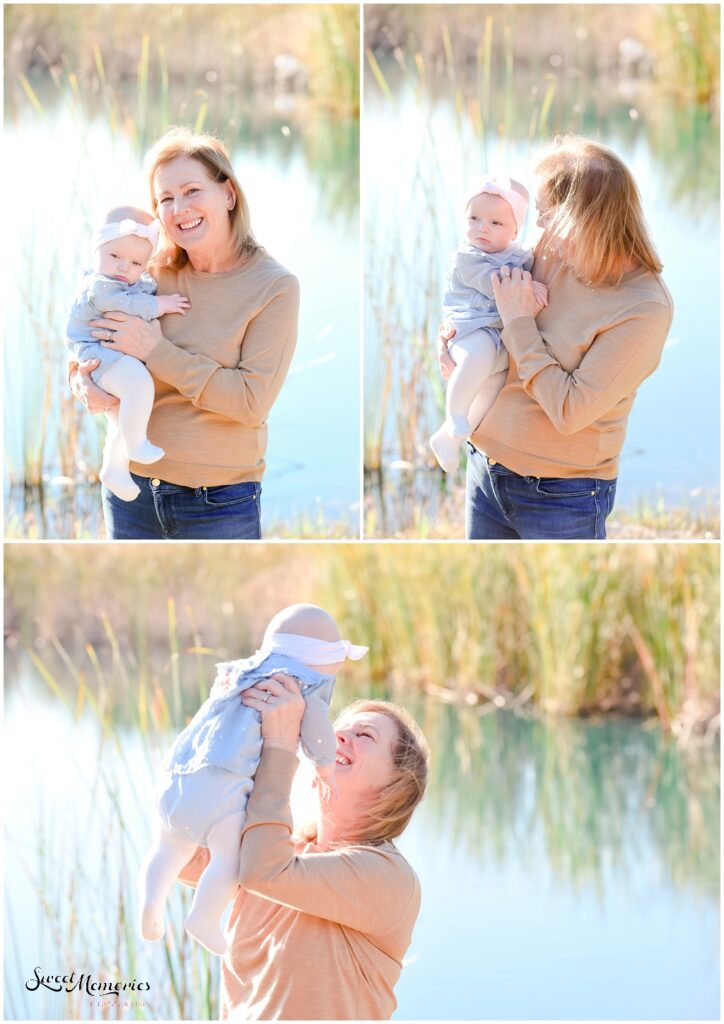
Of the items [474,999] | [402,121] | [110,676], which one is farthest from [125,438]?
[110,676]

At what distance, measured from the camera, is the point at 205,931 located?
2.18 metres

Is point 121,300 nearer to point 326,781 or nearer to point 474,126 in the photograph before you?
point 326,781

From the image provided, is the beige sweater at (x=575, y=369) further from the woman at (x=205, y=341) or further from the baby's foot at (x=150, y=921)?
the baby's foot at (x=150, y=921)

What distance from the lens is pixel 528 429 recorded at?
274 cm

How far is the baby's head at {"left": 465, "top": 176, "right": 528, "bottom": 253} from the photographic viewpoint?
8.93ft

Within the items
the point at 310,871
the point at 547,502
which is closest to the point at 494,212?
the point at 547,502

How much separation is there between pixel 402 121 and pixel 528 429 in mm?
3056

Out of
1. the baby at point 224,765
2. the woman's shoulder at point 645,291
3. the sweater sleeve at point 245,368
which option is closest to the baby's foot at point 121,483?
the sweater sleeve at point 245,368

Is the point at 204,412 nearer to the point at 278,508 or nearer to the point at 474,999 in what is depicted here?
the point at 278,508

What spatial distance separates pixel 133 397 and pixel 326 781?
0.89m

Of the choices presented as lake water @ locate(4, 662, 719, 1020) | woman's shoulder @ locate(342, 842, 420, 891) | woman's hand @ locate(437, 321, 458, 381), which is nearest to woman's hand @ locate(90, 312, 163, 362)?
woman's hand @ locate(437, 321, 458, 381)

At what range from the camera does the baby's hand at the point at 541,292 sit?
269 cm

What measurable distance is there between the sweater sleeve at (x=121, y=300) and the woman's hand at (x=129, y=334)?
0.04ft

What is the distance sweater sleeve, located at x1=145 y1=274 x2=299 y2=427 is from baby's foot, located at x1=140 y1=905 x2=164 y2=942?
38.6 inches
